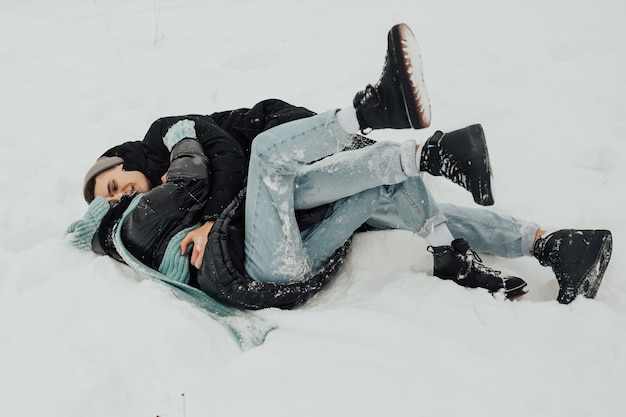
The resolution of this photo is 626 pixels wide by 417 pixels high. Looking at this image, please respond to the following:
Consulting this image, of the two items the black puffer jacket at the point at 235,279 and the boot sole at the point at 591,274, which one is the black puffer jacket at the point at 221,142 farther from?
the boot sole at the point at 591,274

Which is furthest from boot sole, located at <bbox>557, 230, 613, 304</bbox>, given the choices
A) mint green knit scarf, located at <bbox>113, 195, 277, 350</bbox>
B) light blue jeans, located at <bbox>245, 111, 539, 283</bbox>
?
mint green knit scarf, located at <bbox>113, 195, 277, 350</bbox>

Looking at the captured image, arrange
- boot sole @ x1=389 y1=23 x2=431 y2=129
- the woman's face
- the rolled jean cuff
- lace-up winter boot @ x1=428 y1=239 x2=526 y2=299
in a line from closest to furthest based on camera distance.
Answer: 1. boot sole @ x1=389 y1=23 x2=431 y2=129
2. lace-up winter boot @ x1=428 y1=239 x2=526 y2=299
3. the rolled jean cuff
4. the woman's face

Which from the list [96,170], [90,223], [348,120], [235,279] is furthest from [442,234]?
[96,170]

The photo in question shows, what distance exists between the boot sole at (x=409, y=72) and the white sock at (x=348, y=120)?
193 mm

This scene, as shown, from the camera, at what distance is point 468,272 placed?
217cm

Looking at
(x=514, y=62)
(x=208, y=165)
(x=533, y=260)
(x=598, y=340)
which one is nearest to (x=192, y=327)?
(x=208, y=165)

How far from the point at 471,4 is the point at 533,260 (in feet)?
9.97

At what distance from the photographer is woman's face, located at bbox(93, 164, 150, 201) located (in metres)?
2.64

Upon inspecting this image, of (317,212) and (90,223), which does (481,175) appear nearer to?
(317,212)

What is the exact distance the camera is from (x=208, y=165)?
95.7 inches

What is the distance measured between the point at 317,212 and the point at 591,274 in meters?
1.09

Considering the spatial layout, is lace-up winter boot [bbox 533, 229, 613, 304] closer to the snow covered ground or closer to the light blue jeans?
the snow covered ground

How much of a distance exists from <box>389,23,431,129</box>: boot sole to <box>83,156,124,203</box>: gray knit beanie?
5.14 ft

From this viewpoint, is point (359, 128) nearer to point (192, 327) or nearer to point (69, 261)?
point (192, 327)
